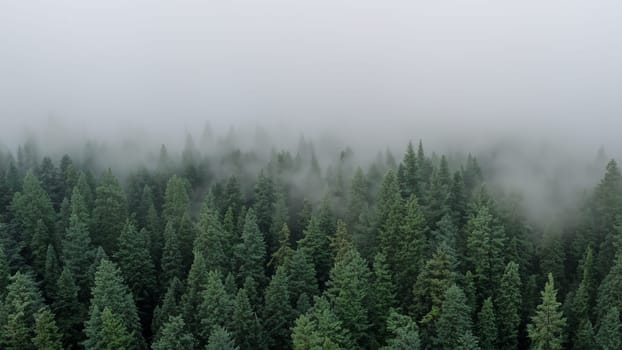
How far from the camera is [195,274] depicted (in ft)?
221

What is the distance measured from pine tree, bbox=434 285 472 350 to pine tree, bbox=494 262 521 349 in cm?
736

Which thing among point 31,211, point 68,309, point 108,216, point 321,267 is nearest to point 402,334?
point 321,267

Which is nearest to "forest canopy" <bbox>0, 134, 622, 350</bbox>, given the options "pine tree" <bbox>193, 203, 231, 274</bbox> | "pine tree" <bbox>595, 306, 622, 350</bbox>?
"pine tree" <bbox>595, 306, 622, 350</bbox>

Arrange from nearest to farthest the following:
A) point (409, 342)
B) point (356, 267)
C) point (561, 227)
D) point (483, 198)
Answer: point (409, 342), point (356, 267), point (483, 198), point (561, 227)

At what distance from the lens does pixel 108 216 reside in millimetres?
85188

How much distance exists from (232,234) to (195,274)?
559 inches

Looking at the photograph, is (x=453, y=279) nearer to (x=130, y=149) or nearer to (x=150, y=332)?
(x=150, y=332)

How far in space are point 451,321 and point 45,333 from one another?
37271 millimetres

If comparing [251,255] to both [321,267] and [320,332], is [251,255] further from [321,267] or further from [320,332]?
[320,332]

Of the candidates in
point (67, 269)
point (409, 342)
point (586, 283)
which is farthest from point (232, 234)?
point (586, 283)

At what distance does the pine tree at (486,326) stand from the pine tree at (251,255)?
23.8 metres

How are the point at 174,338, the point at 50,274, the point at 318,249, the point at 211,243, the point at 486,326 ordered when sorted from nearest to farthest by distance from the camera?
the point at 174,338 < the point at 486,326 < the point at 50,274 < the point at 211,243 < the point at 318,249

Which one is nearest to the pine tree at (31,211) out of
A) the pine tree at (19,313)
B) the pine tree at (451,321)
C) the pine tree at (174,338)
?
the pine tree at (19,313)

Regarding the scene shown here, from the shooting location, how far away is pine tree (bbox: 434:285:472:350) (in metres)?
59.9
